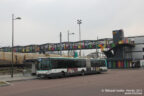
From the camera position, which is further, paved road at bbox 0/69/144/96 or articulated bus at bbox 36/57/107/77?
articulated bus at bbox 36/57/107/77

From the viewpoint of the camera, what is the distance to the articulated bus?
25578 mm

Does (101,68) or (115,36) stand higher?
(115,36)

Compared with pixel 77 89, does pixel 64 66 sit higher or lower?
higher

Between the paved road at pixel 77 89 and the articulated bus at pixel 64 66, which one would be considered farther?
the articulated bus at pixel 64 66

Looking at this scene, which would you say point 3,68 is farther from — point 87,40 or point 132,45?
point 132,45

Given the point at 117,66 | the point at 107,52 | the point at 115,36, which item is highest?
the point at 115,36

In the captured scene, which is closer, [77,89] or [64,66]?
[77,89]

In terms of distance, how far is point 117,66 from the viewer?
62.7 meters

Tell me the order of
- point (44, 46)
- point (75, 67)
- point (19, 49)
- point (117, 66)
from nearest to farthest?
1. point (75, 67)
2. point (117, 66)
3. point (44, 46)
4. point (19, 49)

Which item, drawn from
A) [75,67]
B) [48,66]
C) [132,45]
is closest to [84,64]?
[75,67]

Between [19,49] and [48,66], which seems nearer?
[48,66]

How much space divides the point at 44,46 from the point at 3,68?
1520 inches

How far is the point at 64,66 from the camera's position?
91.2 feet

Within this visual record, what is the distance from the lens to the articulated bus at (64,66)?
25578mm
